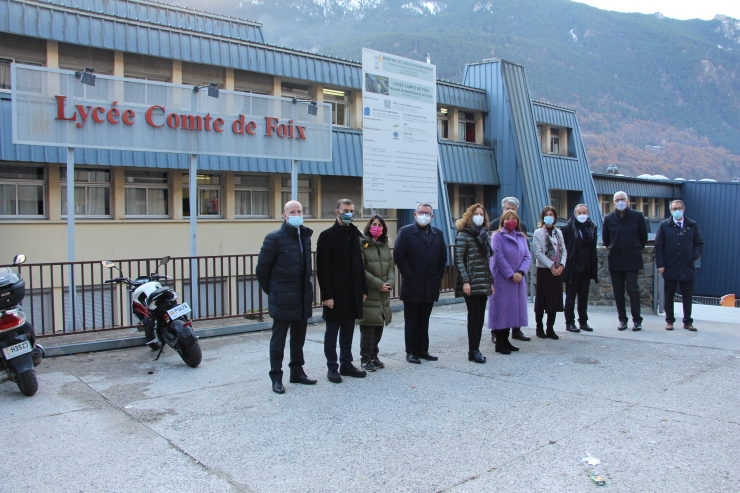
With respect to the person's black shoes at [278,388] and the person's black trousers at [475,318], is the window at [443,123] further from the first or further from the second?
the person's black shoes at [278,388]

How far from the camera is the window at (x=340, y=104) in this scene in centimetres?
2258

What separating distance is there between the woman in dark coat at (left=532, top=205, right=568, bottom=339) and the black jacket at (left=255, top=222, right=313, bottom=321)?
3.97 m

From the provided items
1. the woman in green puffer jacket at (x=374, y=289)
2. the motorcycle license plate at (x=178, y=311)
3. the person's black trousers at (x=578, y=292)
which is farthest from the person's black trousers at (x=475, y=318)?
the motorcycle license plate at (x=178, y=311)

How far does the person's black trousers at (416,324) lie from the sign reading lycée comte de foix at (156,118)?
5.28 m

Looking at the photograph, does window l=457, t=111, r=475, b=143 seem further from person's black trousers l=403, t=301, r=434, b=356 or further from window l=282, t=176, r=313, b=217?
person's black trousers l=403, t=301, r=434, b=356

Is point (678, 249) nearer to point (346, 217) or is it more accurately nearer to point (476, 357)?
point (476, 357)

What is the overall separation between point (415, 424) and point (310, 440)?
906 mm

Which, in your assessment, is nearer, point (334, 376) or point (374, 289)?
point (334, 376)

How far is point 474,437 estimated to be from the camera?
5.05 metres

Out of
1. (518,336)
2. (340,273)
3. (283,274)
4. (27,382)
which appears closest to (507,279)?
(518,336)

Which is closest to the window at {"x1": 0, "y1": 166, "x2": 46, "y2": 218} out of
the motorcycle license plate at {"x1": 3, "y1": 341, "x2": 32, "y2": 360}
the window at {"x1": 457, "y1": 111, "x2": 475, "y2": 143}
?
the motorcycle license plate at {"x1": 3, "y1": 341, "x2": 32, "y2": 360}

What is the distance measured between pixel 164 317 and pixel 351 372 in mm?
2423

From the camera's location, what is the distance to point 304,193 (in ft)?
73.2

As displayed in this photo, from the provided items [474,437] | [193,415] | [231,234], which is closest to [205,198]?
[231,234]
